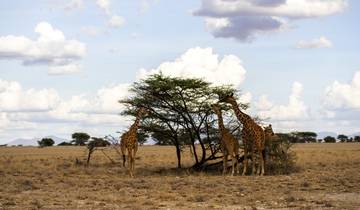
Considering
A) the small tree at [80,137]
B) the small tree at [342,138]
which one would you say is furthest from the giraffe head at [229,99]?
the small tree at [342,138]

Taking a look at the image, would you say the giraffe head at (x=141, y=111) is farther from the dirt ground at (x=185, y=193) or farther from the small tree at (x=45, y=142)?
the small tree at (x=45, y=142)

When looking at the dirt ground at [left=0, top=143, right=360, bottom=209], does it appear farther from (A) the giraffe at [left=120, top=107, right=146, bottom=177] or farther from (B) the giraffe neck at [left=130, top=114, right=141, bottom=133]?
(B) the giraffe neck at [left=130, top=114, right=141, bottom=133]

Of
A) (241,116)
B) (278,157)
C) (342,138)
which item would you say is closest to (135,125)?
(241,116)

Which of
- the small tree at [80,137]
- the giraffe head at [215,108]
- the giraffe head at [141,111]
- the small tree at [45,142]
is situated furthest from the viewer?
the small tree at [45,142]

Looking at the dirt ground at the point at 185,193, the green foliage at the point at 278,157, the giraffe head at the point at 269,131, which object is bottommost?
the dirt ground at the point at 185,193

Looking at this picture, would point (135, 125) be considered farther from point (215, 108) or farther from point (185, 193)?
point (185, 193)

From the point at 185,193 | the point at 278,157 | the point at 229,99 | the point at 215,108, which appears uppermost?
the point at 229,99

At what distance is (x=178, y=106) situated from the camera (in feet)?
82.0

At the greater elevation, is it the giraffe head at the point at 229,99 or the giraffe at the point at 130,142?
the giraffe head at the point at 229,99

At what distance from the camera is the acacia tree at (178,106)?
24844mm

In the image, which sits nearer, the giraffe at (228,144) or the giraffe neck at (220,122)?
the giraffe at (228,144)

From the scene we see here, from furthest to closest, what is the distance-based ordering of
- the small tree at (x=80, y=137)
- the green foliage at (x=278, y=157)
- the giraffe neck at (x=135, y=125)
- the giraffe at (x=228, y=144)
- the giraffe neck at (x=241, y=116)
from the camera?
the small tree at (x=80, y=137) → the green foliage at (x=278, y=157) → the giraffe neck at (x=135, y=125) → the giraffe neck at (x=241, y=116) → the giraffe at (x=228, y=144)

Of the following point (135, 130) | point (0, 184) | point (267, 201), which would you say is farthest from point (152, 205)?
point (135, 130)

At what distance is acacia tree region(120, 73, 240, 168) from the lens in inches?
978
